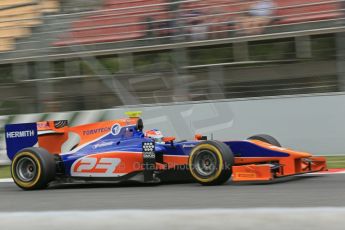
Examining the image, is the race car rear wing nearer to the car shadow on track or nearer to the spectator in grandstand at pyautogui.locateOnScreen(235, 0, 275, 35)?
the car shadow on track

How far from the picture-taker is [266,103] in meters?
11.9

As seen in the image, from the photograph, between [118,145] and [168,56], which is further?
[168,56]

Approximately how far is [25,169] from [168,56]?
5926 mm

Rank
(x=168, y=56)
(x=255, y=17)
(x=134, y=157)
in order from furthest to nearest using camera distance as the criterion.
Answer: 1. (x=168, y=56)
2. (x=255, y=17)
3. (x=134, y=157)

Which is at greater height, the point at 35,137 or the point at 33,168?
the point at 35,137

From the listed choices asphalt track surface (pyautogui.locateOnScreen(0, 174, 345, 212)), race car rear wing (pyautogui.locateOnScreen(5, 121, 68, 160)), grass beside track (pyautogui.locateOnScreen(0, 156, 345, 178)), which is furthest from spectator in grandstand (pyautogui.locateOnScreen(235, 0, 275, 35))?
race car rear wing (pyautogui.locateOnScreen(5, 121, 68, 160))

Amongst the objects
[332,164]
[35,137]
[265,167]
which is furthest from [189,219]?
[332,164]

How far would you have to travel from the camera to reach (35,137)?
8.58 m

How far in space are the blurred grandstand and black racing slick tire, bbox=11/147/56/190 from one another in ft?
16.5

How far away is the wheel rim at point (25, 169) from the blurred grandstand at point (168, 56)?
503 centimetres

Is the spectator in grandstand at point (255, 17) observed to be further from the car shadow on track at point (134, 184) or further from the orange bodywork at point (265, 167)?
the orange bodywork at point (265, 167)

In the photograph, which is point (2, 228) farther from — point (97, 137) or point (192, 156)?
point (97, 137)

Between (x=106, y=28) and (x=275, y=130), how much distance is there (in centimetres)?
520

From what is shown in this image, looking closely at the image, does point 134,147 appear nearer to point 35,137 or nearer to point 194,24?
point 35,137
